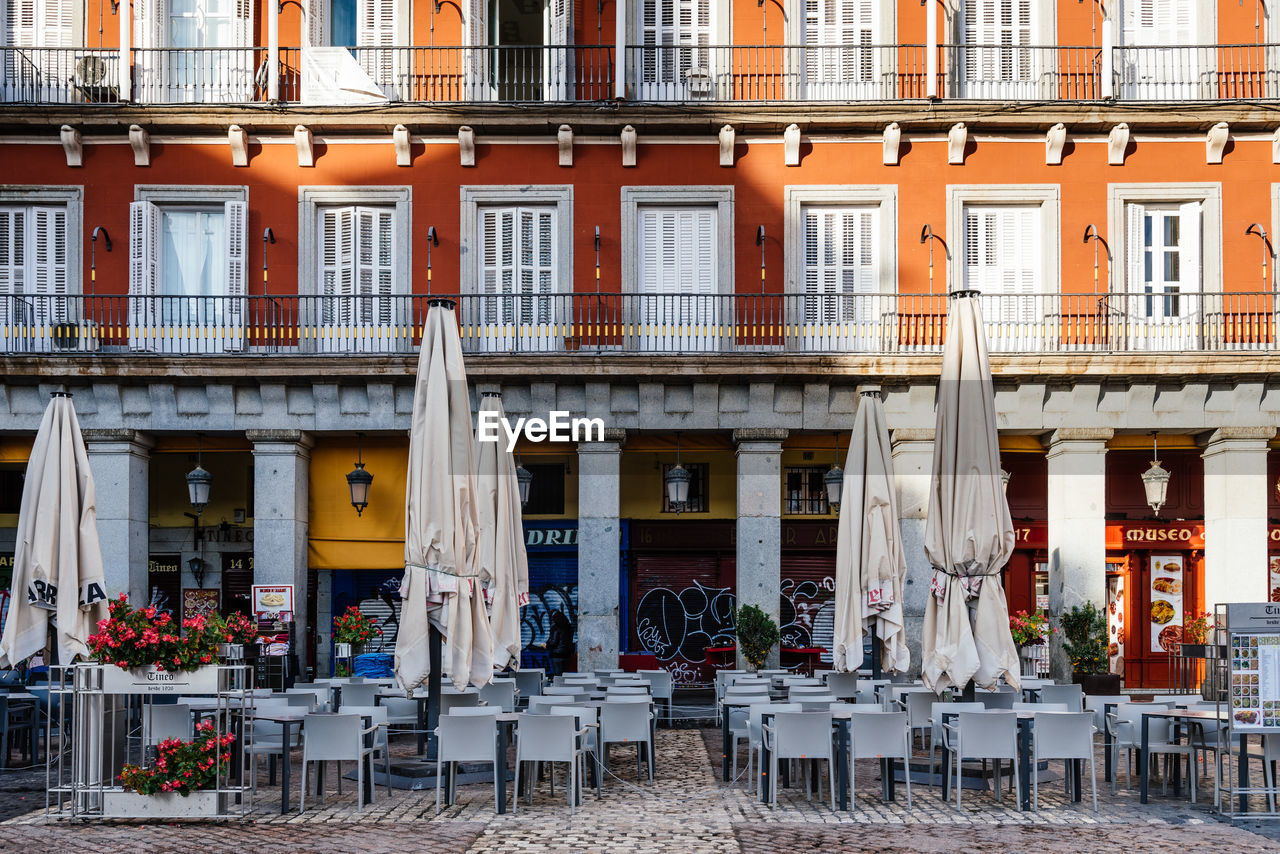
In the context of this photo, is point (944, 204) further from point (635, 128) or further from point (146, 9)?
point (146, 9)

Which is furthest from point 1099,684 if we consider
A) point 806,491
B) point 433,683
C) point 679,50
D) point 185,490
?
point 185,490

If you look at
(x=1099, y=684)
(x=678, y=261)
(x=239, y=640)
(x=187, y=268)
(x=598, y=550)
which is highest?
(x=678, y=261)

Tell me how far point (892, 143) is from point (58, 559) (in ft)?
49.3

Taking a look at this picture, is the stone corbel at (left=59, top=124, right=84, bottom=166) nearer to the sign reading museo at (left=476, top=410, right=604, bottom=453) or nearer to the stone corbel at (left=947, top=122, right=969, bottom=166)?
the sign reading museo at (left=476, top=410, right=604, bottom=453)

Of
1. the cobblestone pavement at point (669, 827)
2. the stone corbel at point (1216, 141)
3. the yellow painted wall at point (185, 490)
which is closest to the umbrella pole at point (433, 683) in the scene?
the cobblestone pavement at point (669, 827)

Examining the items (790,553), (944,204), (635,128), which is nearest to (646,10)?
(635,128)

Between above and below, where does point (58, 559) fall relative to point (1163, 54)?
below

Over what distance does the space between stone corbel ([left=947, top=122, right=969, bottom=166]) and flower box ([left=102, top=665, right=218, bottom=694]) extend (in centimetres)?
1579

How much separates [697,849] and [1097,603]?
13.5 m

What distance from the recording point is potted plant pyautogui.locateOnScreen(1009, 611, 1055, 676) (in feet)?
70.6

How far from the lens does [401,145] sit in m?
23.2

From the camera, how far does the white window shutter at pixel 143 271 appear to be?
22922 mm

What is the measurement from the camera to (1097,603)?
22328 millimetres

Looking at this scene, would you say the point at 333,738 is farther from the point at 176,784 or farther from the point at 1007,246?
the point at 1007,246
